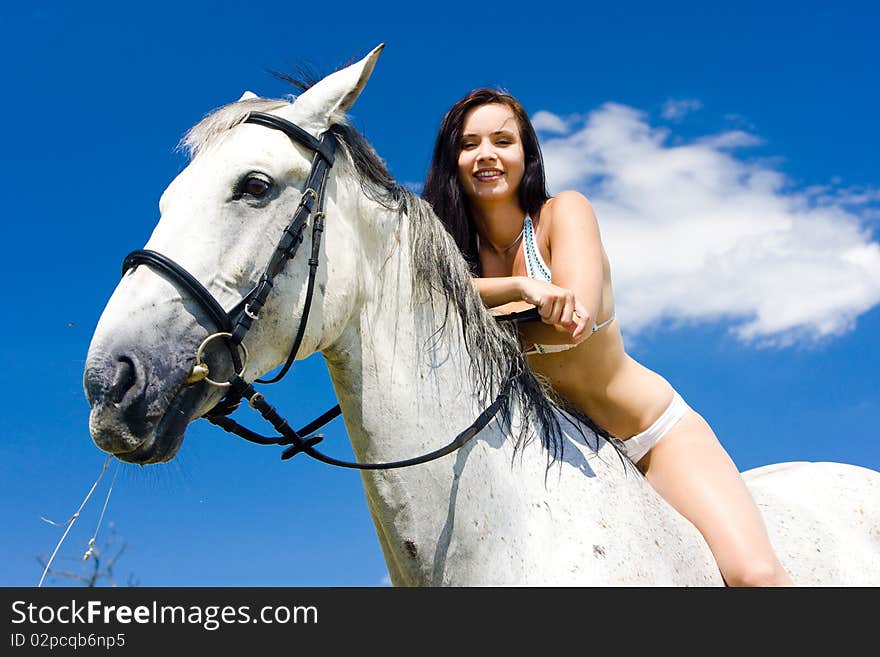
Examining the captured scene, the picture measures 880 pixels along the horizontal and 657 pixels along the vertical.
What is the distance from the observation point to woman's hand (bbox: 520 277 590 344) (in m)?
3.31

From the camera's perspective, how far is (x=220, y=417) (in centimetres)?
309

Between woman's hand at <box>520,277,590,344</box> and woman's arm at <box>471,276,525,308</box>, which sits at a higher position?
woman's arm at <box>471,276,525,308</box>

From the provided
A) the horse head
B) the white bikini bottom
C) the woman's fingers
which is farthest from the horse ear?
the white bikini bottom

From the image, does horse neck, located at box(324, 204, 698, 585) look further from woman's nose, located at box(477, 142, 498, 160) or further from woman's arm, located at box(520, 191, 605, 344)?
woman's nose, located at box(477, 142, 498, 160)

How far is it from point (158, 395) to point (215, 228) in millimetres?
603

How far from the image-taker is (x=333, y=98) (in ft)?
10.9

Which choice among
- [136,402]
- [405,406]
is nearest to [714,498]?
[405,406]

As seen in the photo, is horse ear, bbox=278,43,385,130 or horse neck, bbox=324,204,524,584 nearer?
horse neck, bbox=324,204,524,584

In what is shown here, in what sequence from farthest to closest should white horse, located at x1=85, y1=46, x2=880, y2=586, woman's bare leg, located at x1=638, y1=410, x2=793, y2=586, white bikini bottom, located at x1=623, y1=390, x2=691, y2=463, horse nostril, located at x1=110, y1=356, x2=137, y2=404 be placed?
white bikini bottom, located at x1=623, y1=390, x2=691, y2=463, woman's bare leg, located at x1=638, y1=410, x2=793, y2=586, white horse, located at x1=85, y1=46, x2=880, y2=586, horse nostril, located at x1=110, y1=356, x2=137, y2=404

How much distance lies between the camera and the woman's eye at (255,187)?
9.89 feet

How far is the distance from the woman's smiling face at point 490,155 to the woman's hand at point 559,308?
0.77m

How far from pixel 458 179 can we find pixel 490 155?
205 mm

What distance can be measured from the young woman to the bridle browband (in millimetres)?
392
